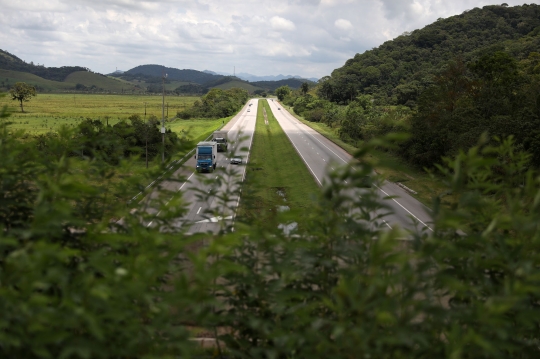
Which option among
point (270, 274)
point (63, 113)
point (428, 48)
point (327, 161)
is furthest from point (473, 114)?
point (428, 48)

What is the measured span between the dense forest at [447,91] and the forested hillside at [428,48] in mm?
279

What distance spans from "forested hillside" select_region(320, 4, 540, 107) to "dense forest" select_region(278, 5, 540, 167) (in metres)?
0.28

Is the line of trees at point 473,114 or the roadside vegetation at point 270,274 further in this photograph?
the line of trees at point 473,114

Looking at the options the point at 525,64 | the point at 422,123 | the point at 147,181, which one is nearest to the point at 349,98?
the point at 525,64

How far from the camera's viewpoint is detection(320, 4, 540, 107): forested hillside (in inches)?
4540

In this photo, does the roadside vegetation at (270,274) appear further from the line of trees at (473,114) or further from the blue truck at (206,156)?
the blue truck at (206,156)

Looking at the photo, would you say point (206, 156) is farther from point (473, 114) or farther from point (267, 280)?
point (267, 280)

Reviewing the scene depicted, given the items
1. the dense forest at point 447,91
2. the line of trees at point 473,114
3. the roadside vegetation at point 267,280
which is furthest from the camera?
the dense forest at point 447,91

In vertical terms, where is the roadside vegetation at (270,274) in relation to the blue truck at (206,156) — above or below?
above

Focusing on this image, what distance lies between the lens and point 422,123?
39.3 metres

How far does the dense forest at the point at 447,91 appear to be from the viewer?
3216 cm

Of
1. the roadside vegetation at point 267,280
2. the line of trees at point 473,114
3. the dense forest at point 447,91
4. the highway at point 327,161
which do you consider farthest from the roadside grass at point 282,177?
the roadside vegetation at point 267,280

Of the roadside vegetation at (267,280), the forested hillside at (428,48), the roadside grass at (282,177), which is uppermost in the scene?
the forested hillside at (428,48)

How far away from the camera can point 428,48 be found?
13800 centimetres
